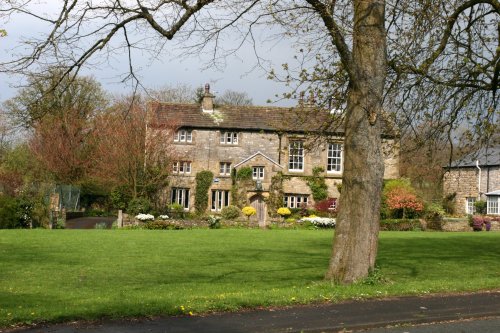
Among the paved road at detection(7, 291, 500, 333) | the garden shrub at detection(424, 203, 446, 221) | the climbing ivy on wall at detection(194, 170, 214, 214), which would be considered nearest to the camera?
the paved road at detection(7, 291, 500, 333)

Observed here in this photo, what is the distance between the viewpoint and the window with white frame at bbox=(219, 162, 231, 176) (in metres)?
50.5

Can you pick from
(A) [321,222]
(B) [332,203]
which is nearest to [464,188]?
(B) [332,203]

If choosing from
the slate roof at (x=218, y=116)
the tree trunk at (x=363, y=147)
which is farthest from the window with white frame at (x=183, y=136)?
the tree trunk at (x=363, y=147)

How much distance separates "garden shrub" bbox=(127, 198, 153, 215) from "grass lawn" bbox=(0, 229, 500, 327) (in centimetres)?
1285

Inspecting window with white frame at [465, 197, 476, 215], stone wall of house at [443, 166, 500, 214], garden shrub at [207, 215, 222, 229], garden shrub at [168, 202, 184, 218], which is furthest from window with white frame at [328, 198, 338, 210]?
window with white frame at [465, 197, 476, 215]

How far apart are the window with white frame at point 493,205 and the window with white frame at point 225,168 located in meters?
22.6

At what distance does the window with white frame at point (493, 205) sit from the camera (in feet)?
177

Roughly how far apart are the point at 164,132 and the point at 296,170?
35.8 feet

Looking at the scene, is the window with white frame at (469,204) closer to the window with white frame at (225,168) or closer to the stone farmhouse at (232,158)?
the stone farmhouse at (232,158)

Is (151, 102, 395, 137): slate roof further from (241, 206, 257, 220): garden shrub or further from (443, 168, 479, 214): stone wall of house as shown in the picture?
(443, 168, 479, 214): stone wall of house

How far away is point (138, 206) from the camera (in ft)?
143

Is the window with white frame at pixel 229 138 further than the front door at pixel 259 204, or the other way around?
the window with white frame at pixel 229 138

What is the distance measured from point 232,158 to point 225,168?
101 cm

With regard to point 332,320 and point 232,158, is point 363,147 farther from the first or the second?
point 232,158
